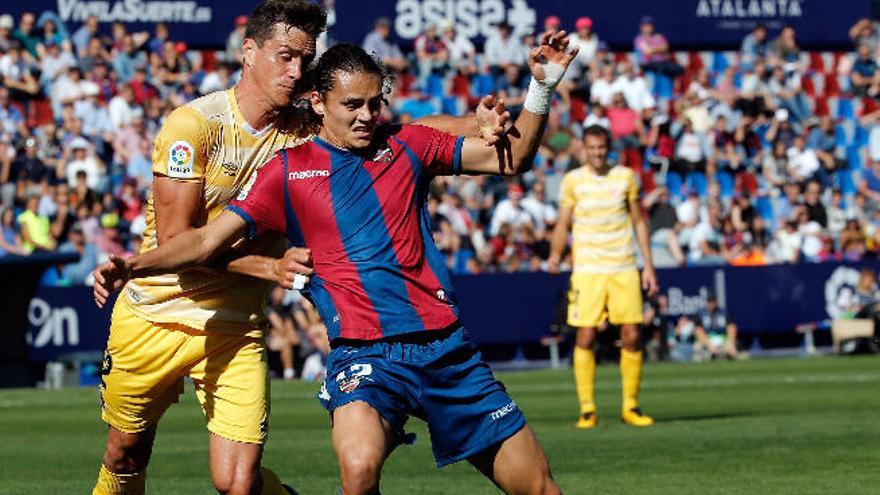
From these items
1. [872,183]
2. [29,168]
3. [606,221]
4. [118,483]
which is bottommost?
[118,483]

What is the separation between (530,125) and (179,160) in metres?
1.46

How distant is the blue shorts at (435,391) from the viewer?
649cm

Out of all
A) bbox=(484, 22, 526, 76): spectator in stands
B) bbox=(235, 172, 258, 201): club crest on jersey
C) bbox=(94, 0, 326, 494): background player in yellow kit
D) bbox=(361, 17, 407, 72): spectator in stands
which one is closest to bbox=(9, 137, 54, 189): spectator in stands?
bbox=(361, 17, 407, 72): spectator in stands

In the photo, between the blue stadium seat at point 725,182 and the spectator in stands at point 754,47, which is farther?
the spectator in stands at point 754,47

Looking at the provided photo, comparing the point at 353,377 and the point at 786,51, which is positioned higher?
the point at 786,51

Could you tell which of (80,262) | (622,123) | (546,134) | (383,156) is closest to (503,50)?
(546,134)

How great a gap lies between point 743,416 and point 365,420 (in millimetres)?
9247

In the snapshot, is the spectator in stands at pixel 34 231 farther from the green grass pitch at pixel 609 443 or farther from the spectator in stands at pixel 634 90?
the spectator in stands at pixel 634 90

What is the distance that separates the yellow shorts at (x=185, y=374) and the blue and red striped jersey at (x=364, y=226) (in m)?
0.86

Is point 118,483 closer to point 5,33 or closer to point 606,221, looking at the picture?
point 606,221

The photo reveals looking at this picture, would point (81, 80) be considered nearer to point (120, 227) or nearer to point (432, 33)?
point (120, 227)

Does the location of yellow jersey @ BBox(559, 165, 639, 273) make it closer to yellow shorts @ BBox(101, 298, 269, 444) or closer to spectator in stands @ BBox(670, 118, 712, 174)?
yellow shorts @ BBox(101, 298, 269, 444)

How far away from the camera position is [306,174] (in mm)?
6723

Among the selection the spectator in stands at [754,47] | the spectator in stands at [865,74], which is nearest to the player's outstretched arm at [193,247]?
the spectator in stands at [754,47]
